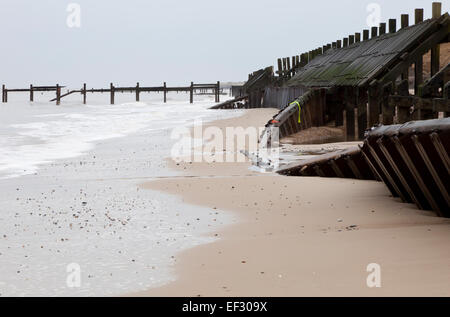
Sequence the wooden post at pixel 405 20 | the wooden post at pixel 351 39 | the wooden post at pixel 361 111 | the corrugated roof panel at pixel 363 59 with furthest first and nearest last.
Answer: the wooden post at pixel 351 39 → the wooden post at pixel 405 20 → the wooden post at pixel 361 111 → the corrugated roof panel at pixel 363 59

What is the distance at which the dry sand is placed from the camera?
4.23 metres

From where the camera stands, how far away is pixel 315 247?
5.24m

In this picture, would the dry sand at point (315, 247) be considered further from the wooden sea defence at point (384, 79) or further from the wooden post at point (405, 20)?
the wooden post at point (405, 20)

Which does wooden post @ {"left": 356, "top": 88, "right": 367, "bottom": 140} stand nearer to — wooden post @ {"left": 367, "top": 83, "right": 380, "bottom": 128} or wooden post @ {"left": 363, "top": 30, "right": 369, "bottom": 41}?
wooden post @ {"left": 367, "top": 83, "right": 380, "bottom": 128}

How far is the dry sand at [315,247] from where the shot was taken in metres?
4.23

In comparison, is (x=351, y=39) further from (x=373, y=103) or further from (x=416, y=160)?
(x=416, y=160)

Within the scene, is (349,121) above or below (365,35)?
below

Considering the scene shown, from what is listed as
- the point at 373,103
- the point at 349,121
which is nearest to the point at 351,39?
the point at 349,121

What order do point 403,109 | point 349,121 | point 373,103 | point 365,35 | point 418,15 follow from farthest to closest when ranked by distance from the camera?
point 365,35 → point 418,15 → point 349,121 → point 373,103 → point 403,109

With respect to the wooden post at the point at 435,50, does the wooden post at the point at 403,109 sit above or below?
below

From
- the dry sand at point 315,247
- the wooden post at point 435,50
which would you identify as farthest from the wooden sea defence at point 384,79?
the dry sand at point 315,247

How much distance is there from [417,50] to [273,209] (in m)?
10.1

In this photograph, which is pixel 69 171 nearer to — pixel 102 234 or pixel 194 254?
pixel 102 234

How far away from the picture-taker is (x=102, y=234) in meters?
6.06
